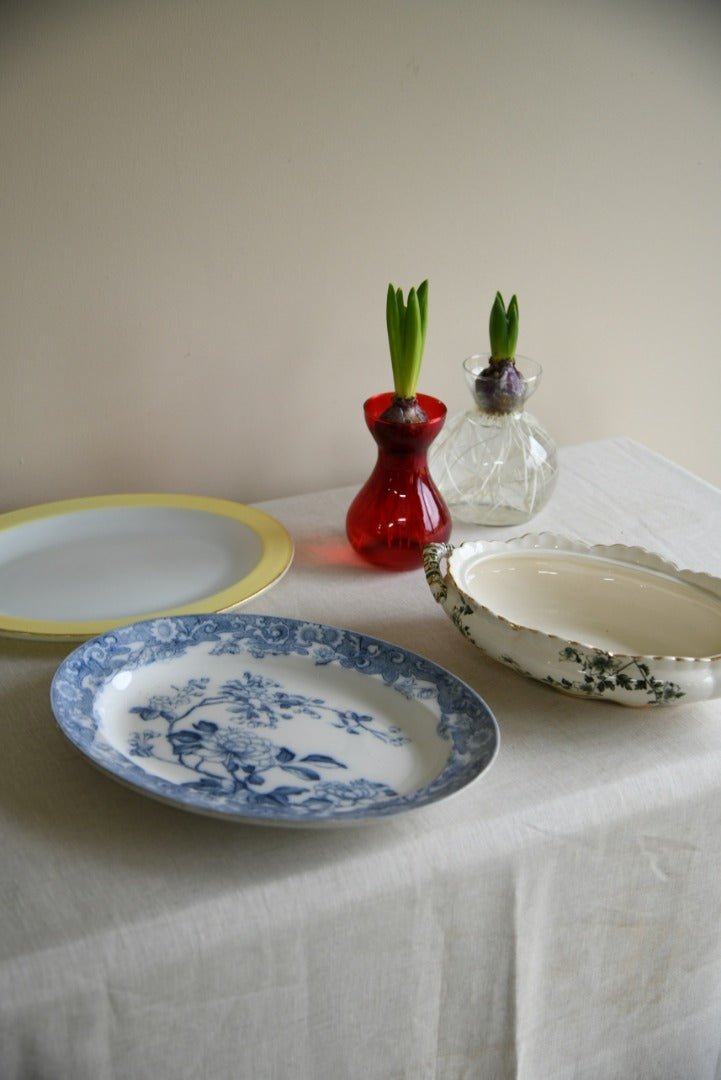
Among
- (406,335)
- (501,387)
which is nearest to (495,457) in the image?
(501,387)

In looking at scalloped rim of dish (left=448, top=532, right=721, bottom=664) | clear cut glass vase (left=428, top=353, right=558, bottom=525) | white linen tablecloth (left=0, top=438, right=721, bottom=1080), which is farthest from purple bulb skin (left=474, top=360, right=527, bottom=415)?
white linen tablecloth (left=0, top=438, right=721, bottom=1080)

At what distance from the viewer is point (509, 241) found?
44.8 inches

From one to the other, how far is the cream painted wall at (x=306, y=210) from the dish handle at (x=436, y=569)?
39 cm

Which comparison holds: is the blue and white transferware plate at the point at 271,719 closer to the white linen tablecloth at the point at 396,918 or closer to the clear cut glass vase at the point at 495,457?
the white linen tablecloth at the point at 396,918

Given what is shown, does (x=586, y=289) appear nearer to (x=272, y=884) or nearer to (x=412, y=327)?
(x=412, y=327)

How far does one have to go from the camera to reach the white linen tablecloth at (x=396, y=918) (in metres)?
0.52

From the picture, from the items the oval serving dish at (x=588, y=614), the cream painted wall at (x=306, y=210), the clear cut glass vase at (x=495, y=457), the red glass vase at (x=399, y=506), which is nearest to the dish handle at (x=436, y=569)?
the oval serving dish at (x=588, y=614)

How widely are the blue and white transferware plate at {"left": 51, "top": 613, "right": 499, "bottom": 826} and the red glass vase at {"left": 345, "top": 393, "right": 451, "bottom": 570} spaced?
0.15 metres

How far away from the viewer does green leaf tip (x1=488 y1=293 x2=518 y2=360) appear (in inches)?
36.3

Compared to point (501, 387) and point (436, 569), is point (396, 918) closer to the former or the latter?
point (436, 569)

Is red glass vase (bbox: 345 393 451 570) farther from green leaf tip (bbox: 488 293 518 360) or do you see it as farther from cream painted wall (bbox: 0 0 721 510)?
cream painted wall (bbox: 0 0 721 510)

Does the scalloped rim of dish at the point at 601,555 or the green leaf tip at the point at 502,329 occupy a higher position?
the green leaf tip at the point at 502,329

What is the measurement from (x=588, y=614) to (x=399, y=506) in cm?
19

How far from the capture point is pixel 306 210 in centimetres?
103
